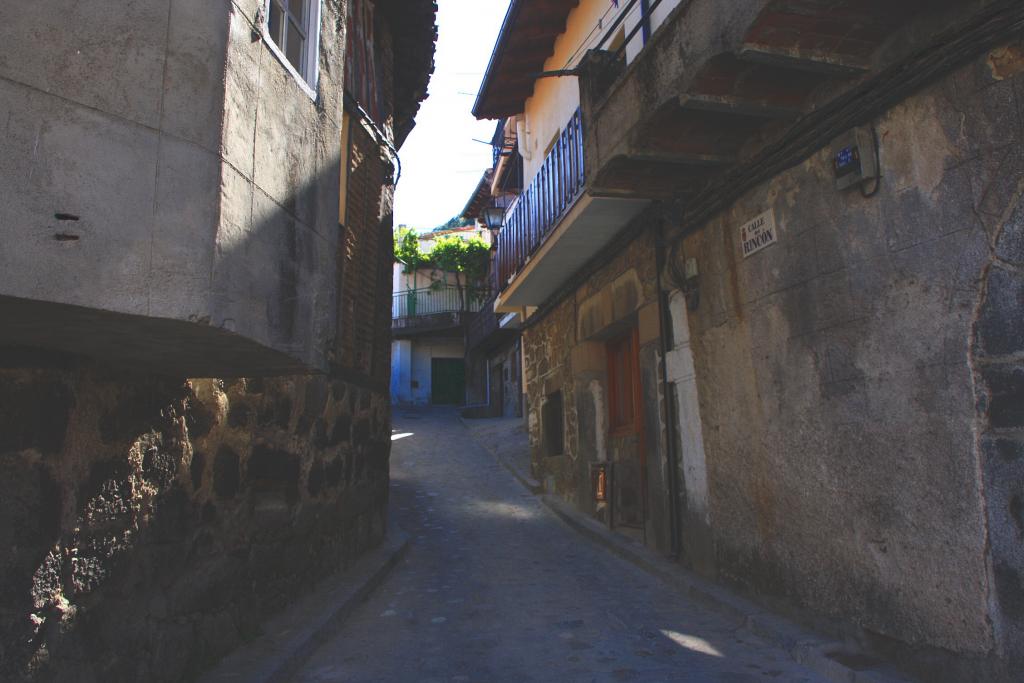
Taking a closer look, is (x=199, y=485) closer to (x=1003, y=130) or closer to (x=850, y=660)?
(x=850, y=660)

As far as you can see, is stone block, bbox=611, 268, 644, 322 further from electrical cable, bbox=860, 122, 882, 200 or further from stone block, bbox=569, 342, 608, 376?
electrical cable, bbox=860, 122, 882, 200

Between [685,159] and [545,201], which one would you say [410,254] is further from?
[685,159]

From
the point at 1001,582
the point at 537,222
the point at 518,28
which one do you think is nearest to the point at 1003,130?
the point at 1001,582

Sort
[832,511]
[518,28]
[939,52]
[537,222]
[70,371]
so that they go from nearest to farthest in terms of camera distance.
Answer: [70,371] → [939,52] → [832,511] → [537,222] → [518,28]

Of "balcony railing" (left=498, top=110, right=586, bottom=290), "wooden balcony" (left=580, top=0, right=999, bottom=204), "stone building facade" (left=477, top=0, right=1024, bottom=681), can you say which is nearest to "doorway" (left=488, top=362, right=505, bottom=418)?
"balcony railing" (left=498, top=110, right=586, bottom=290)

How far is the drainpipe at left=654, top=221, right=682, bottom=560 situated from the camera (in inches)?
247

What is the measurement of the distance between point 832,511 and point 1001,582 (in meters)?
1.11

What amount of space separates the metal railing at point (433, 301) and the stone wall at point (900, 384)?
2476cm

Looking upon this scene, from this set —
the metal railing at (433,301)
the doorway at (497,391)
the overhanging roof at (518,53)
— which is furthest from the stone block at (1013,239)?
the metal railing at (433,301)

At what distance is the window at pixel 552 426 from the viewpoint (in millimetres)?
10727

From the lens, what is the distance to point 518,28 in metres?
10.2

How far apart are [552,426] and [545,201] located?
3607mm

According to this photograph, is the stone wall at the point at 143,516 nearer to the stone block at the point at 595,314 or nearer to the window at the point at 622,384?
the stone block at the point at 595,314

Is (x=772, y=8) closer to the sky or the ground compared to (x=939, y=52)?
closer to the sky
